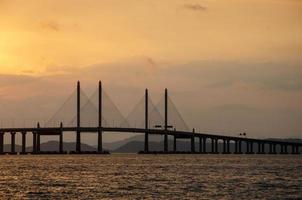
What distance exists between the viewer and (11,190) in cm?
5216

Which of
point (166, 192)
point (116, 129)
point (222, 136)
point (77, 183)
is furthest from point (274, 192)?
point (222, 136)

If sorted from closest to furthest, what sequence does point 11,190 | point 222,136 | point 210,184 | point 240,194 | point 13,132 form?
point 240,194, point 11,190, point 210,184, point 13,132, point 222,136

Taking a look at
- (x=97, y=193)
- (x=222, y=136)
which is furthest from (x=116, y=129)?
(x=97, y=193)

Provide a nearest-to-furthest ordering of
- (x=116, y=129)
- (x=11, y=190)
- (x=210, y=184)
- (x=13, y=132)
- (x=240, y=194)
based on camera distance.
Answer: (x=240, y=194) < (x=11, y=190) < (x=210, y=184) < (x=116, y=129) < (x=13, y=132)

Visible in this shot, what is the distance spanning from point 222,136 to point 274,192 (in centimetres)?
13196

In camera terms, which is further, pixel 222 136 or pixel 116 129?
pixel 222 136

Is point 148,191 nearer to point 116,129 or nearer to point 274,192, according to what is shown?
point 274,192

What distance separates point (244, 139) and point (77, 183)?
5329 inches

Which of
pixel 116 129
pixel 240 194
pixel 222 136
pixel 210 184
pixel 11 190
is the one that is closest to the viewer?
pixel 240 194

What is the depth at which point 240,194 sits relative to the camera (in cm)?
4812

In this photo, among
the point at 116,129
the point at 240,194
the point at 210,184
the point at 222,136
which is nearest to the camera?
the point at 240,194

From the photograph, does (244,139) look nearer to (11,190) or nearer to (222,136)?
(222,136)

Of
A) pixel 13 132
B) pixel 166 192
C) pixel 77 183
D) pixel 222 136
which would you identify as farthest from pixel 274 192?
pixel 222 136

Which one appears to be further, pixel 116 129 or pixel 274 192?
pixel 116 129
